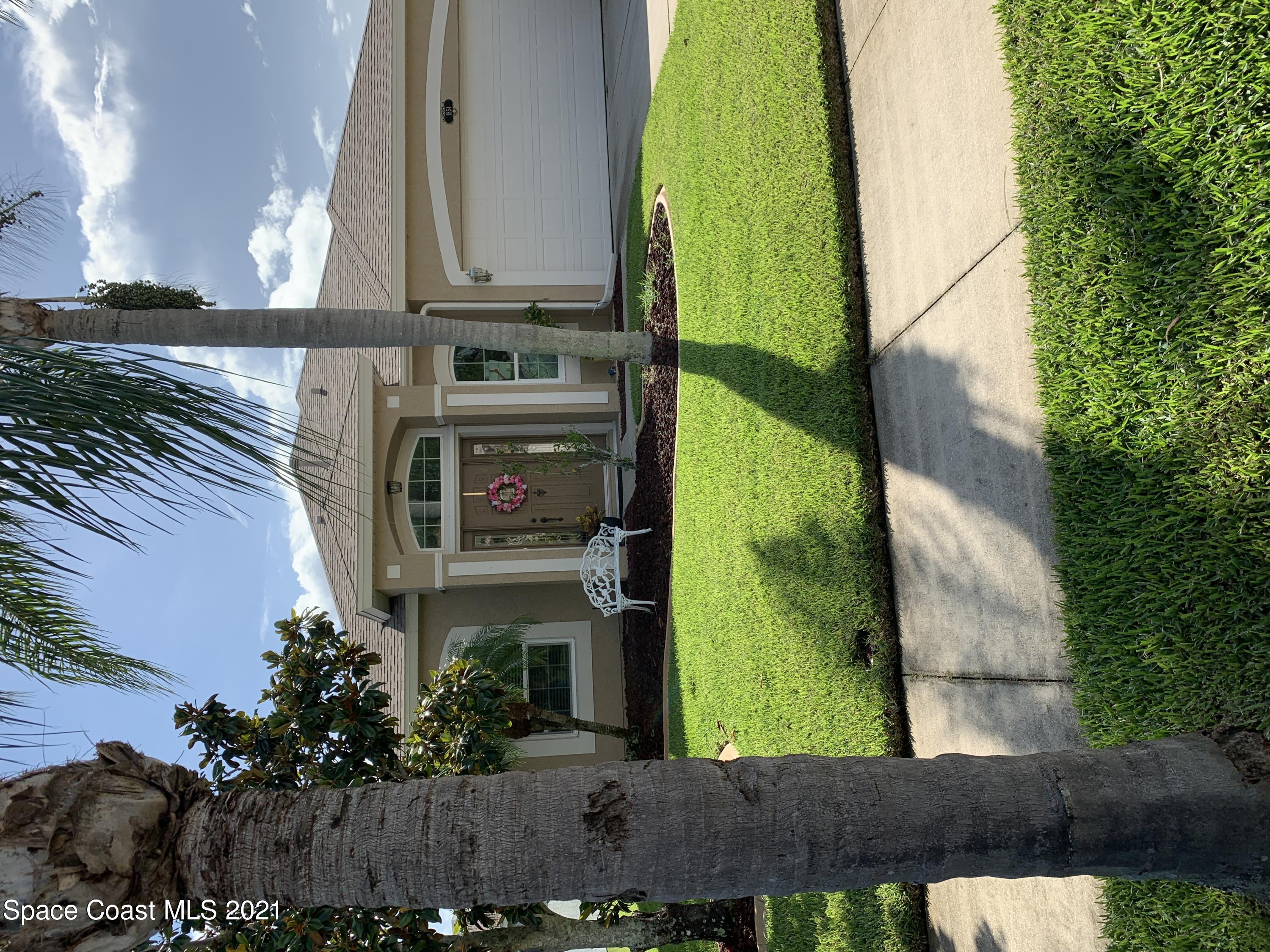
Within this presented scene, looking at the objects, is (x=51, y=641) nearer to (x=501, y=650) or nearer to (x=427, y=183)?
(x=501, y=650)

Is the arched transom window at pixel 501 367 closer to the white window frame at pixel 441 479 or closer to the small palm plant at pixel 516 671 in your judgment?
the white window frame at pixel 441 479

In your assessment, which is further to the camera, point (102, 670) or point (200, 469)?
point (102, 670)

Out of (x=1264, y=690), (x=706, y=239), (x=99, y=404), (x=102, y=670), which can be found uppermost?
(x=706, y=239)

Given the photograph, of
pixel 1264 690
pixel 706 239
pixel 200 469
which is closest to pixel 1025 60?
pixel 1264 690

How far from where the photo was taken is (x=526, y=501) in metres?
16.2

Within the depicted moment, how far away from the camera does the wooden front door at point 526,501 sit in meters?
16.0

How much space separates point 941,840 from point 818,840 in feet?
1.52

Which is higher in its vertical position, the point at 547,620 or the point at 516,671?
the point at 547,620

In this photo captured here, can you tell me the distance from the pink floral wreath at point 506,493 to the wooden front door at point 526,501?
78 millimetres

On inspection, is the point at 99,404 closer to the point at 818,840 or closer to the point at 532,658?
the point at 818,840

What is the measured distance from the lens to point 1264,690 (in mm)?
3354

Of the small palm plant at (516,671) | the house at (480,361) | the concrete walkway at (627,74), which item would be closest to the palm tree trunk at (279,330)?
the small palm plant at (516,671)

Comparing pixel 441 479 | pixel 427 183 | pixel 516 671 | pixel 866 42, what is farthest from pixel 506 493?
pixel 866 42

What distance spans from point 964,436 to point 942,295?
1.04m
